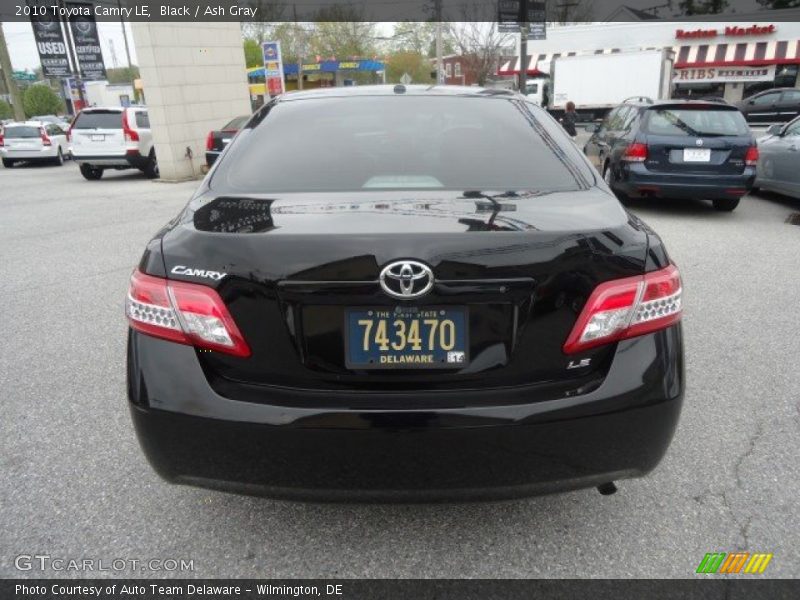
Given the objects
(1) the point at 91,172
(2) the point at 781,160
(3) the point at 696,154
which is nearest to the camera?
(3) the point at 696,154

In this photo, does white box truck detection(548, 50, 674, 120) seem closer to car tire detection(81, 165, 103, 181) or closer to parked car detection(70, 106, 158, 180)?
parked car detection(70, 106, 158, 180)

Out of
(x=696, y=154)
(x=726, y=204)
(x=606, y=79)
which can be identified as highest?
(x=696, y=154)

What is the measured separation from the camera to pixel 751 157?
7895 mm

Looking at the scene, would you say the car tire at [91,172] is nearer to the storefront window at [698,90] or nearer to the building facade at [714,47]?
the building facade at [714,47]

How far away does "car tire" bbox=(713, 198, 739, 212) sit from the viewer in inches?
337

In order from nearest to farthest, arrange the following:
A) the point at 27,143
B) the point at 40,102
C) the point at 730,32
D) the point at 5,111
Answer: the point at 27,143 → the point at 730,32 → the point at 40,102 → the point at 5,111

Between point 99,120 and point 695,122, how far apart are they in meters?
13.3

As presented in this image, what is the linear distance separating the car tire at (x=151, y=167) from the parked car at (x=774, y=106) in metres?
21.1

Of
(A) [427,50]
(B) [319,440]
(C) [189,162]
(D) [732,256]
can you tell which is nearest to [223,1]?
(C) [189,162]

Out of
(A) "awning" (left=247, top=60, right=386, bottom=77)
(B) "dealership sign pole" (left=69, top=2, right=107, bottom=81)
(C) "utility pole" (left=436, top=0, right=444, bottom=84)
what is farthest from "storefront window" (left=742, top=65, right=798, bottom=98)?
(B) "dealership sign pole" (left=69, top=2, right=107, bottom=81)

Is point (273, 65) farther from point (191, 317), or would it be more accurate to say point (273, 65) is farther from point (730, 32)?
point (730, 32)

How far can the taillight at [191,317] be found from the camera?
1798mm

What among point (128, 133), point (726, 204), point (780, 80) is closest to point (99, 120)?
point (128, 133)

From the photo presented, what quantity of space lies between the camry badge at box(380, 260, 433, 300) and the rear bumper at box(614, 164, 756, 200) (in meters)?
7.24
